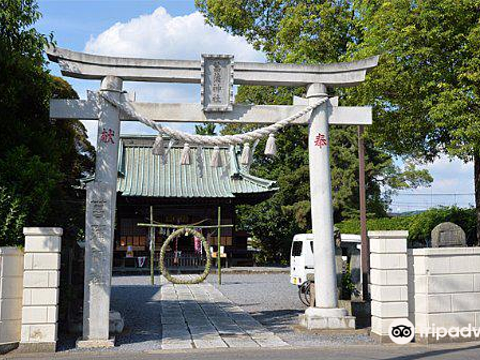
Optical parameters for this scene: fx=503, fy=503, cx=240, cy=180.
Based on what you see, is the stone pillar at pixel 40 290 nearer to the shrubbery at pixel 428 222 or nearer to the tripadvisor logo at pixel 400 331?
the tripadvisor logo at pixel 400 331

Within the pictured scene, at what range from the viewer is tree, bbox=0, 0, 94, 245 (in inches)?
341

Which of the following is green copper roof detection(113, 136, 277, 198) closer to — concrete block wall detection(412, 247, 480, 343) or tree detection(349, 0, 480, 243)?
tree detection(349, 0, 480, 243)

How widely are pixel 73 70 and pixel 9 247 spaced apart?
133 inches

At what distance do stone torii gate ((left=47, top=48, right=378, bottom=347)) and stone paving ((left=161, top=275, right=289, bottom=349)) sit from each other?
47.1 inches

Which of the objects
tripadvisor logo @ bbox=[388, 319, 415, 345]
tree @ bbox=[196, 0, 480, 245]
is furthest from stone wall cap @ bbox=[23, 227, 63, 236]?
tree @ bbox=[196, 0, 480, 245]

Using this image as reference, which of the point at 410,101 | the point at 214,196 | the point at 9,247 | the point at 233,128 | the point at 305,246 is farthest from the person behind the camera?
the point at 233,128

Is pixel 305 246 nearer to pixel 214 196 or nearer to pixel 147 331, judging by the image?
pixel 147 331

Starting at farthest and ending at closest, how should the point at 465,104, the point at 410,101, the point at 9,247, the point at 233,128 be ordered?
the point at 233,128 < the point at 410,101 < the point at 465,104 < the point at 9,247

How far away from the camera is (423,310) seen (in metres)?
8.73

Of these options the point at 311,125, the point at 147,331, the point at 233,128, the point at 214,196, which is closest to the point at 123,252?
the point at 214,196

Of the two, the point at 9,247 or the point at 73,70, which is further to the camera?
the point at 73,70

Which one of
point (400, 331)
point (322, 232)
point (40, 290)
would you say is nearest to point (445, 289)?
point (400, 331)

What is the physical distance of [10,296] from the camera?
8.03 meters

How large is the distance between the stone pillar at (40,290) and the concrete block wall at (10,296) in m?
0.12
